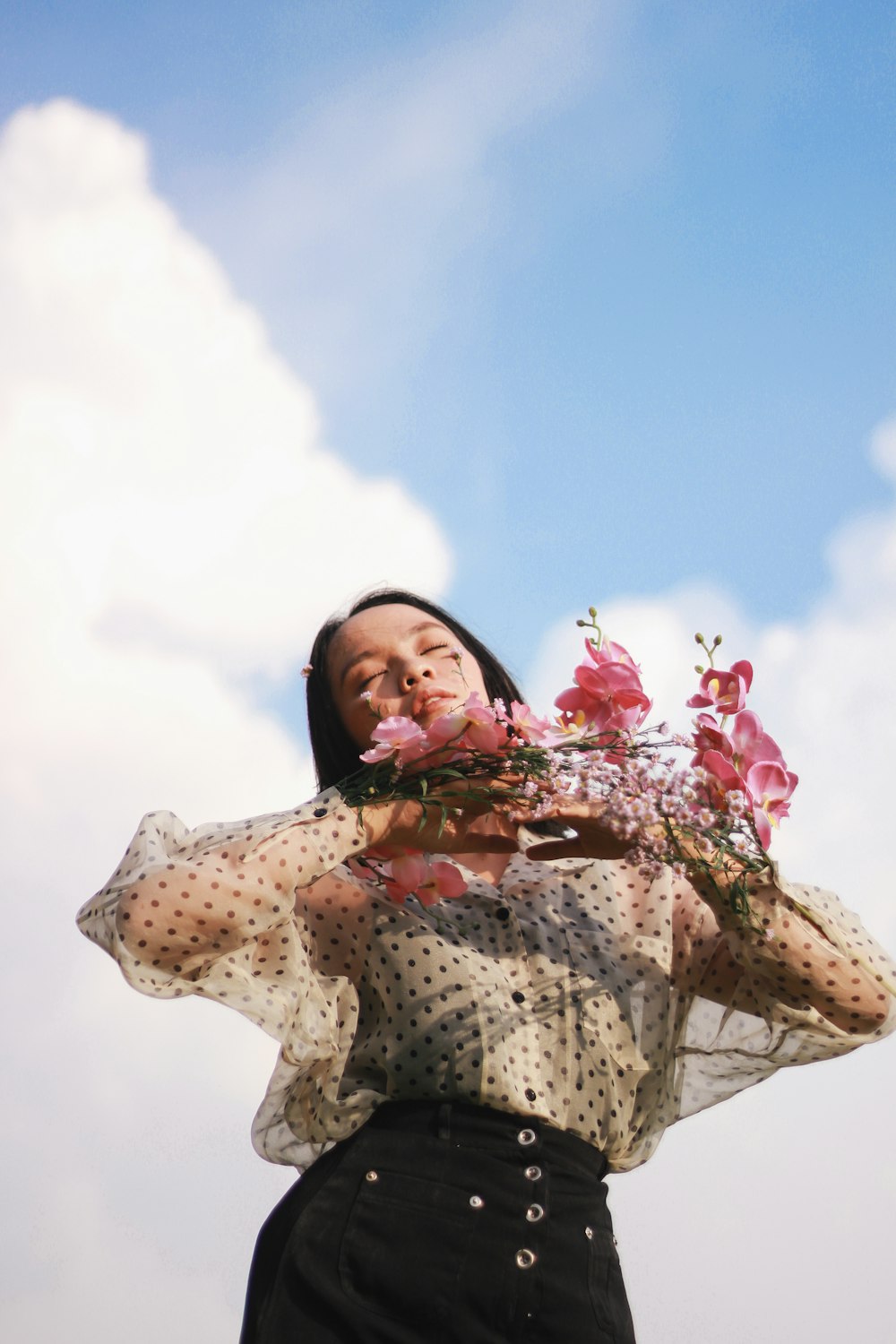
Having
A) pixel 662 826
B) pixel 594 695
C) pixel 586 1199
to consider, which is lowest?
pixel 586 1199

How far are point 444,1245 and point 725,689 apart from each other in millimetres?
1141

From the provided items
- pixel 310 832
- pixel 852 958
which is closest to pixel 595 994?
pixel 852 958

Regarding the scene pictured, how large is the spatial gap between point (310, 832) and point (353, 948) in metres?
0.42

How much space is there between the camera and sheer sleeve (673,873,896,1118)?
251cm

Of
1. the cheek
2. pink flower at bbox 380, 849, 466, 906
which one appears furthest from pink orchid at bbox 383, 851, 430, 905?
the cheek

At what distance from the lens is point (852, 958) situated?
256cm

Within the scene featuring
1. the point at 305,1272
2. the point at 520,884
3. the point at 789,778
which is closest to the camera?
the point at 305,1272

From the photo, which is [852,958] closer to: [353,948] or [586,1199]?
[586,1199]

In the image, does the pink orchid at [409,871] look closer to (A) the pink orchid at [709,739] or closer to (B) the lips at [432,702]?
(B) the lips at [432,702]

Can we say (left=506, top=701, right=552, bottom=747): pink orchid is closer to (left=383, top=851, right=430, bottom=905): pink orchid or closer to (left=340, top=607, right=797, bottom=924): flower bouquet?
(left=340, top=607, right=797, bottom=924): flower bouquet

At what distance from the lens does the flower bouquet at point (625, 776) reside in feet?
7.98

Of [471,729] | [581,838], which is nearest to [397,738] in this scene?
[471,729]

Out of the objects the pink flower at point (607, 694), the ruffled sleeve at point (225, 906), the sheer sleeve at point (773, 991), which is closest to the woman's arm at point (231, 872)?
the ruffled sleeve at point (225, 906)

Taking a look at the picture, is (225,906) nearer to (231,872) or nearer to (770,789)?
(231,872)
